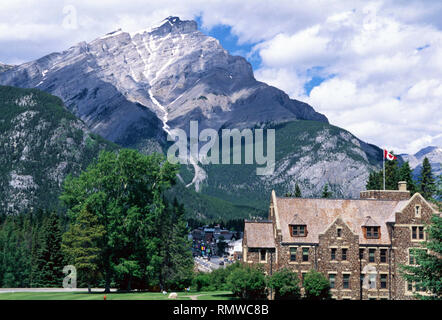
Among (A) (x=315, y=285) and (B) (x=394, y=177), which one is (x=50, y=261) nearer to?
(A) (x=315, y=285)

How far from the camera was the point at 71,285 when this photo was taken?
99312mm

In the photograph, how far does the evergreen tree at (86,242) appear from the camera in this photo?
77375 mm

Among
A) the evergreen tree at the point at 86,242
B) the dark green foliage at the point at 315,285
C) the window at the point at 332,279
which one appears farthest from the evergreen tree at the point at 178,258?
the window at the point at 332,279

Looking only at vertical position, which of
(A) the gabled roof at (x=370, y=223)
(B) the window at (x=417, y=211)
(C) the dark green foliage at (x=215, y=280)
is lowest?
(C) the dark green foliage at (x=215, y=280)

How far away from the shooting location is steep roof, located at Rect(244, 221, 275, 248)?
6912 cm

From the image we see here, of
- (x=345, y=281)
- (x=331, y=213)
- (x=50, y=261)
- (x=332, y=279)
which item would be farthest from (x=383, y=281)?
(x=50, y=261)

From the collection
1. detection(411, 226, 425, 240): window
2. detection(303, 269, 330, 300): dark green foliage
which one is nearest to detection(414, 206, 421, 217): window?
detection(411, 226, 425, 240): window

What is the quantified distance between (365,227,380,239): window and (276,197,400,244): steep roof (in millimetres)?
484

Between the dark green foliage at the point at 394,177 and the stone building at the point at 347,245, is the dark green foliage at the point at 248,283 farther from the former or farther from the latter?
the dark green foliage at the point at 394,177

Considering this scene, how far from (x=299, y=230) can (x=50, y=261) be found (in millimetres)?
54264

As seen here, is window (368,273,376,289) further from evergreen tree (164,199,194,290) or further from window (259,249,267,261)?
evergreen tree (164,199,194,290)

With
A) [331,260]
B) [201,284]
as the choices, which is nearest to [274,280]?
[331,260]

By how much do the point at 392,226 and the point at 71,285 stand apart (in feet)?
187
